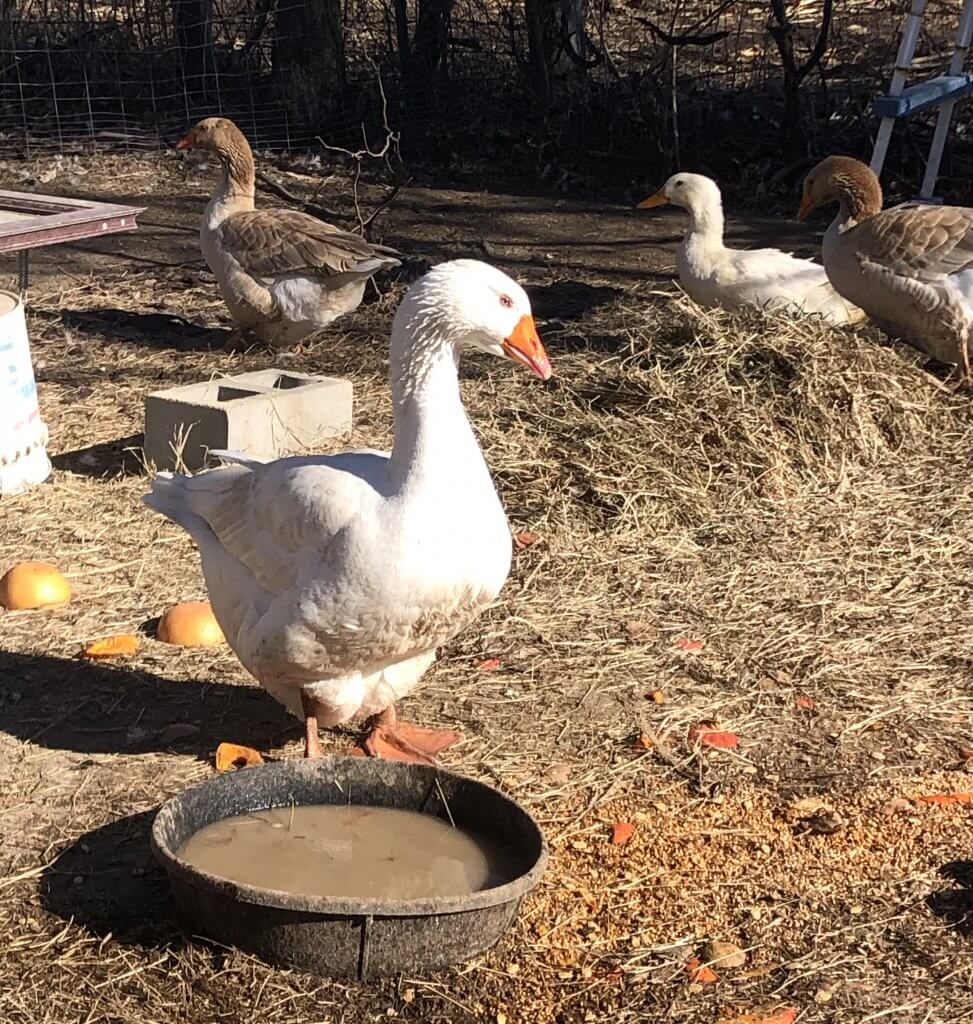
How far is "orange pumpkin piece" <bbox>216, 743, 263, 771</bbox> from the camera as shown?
149 inches

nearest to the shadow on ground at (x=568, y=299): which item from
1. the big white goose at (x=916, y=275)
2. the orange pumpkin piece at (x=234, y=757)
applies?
the big white goose at (x=916, y=275)

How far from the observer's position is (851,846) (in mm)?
3447

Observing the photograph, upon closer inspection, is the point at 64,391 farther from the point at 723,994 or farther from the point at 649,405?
the point at 723,994

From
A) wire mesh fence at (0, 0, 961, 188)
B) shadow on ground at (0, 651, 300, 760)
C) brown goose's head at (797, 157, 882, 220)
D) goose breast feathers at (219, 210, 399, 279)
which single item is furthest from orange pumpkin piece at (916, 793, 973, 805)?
wire mesh fence at (0, 0, 961, 188)

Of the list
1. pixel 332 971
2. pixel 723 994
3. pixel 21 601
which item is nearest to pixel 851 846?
pixel 723 994

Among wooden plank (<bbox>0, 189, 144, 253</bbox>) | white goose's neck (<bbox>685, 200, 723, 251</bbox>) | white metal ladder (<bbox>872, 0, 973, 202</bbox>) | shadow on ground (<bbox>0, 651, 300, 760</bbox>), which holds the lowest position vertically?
shadow on ground (<bbox>0, 651, 300, 760</bbox>)

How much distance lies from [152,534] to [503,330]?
2378mm

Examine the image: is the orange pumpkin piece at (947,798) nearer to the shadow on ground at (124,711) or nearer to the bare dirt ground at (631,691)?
the bare dirt ground at (631,691)

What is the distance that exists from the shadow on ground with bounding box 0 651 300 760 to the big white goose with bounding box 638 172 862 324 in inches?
151

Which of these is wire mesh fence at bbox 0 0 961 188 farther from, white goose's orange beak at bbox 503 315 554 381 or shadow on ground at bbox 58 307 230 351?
white goose's orange beak at bbox 503 315 554 381

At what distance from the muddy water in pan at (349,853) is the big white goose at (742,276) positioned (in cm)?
431

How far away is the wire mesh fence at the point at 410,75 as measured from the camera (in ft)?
39.4

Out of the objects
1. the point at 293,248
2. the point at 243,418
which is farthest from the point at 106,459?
the point at 293,248

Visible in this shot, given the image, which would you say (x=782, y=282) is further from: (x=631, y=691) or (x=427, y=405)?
(x=427, y=405)
